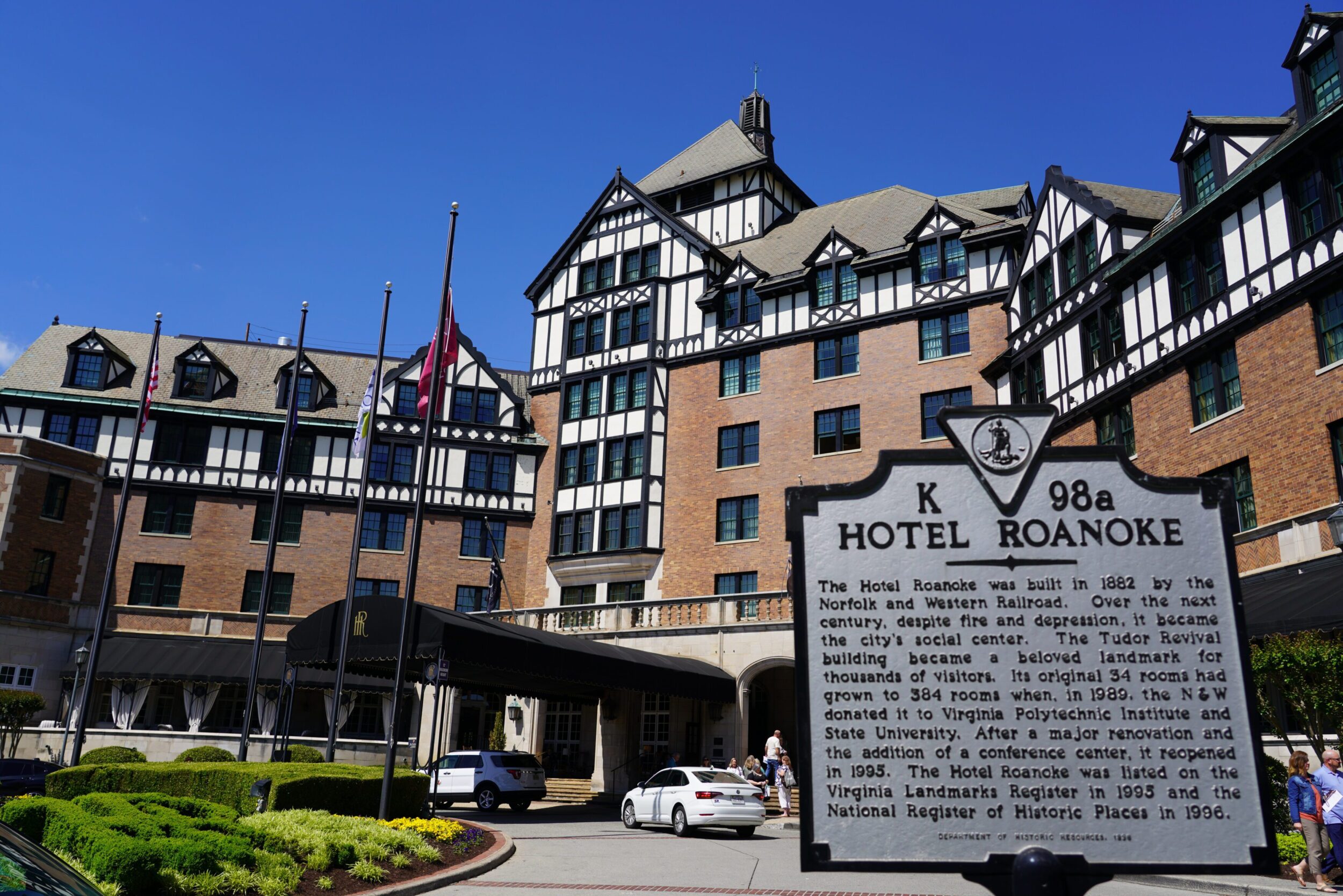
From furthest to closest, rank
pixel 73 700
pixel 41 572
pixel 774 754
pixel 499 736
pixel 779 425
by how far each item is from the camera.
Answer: pixel 41 572 → pixel 779 425 → pixel 499 736 → pixel 73 700 → pixel 774 754

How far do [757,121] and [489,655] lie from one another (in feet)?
125

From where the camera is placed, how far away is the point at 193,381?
145 feet

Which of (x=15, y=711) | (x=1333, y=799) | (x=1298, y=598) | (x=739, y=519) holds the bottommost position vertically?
(x=1333, y=799)

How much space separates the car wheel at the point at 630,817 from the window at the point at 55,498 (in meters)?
27.5

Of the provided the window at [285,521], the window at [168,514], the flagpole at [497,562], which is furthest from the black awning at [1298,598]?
the window at [168,514]

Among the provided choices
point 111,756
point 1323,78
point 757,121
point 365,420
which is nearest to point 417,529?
point 365,420

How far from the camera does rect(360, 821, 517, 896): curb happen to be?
42.4 ft

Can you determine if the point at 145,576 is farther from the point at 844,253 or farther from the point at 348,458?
the point at 844,253

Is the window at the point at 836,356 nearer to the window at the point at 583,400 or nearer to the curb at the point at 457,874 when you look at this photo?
the window at the point at 583,400

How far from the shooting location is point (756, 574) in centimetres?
3700

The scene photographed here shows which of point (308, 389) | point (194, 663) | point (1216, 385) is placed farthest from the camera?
point (308, 389)

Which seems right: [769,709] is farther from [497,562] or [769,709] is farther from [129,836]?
[129,836]

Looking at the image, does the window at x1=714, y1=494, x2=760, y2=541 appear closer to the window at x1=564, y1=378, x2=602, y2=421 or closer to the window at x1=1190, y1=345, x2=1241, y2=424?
the window at x1=564, y1=378, x2=602, y2=421

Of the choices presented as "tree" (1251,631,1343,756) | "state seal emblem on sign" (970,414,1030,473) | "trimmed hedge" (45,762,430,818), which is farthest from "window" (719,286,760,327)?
"state seal emblem on sign" (970,414,1030,473)
